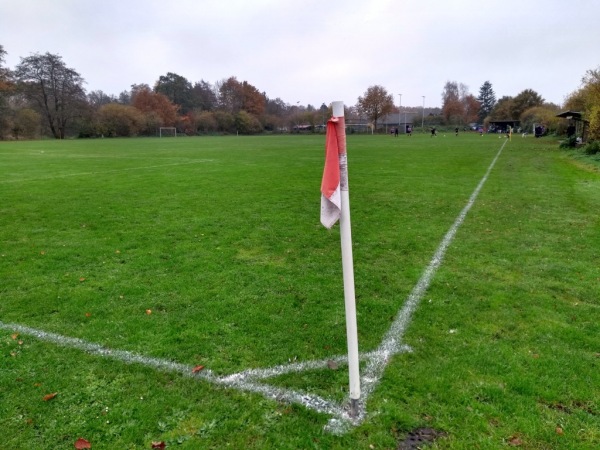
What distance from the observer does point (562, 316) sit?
4.23 metres

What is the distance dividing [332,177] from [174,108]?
320ft

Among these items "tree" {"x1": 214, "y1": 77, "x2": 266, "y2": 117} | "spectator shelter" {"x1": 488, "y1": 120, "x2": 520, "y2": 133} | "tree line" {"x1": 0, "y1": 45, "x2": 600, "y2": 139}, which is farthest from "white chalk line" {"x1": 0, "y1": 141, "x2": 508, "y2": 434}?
"tree" {"x1": 214, "y1": 77, "x2": 266, "y2": 117}

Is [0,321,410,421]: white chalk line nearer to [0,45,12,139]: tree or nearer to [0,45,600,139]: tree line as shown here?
[0,45,600,139]: tree line

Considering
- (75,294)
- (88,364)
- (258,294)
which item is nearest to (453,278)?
(258,294)

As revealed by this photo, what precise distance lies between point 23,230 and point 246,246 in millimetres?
4518

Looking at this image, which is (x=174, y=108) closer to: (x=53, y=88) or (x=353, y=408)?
(x=53, y=88)

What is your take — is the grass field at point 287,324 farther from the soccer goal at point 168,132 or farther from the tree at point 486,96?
the tree at point 486,96

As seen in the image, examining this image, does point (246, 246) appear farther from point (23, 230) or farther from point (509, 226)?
point (509, 226)

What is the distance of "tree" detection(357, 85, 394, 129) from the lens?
3516 inches

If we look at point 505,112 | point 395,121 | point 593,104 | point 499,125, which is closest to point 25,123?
point 593,104

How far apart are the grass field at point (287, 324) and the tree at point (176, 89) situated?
101 m

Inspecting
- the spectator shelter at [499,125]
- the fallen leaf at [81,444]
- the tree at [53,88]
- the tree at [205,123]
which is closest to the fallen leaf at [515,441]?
the fallen leaf at [81,444]

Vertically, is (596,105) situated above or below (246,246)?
above

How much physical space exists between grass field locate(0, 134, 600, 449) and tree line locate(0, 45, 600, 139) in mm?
35875
